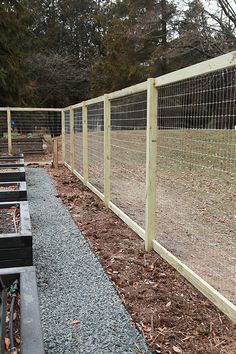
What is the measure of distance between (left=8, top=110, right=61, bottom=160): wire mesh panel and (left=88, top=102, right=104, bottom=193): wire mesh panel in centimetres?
618

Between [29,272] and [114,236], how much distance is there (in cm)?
226

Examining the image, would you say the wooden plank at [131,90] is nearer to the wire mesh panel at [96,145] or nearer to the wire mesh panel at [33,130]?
the wire mesh panel at [96,145]

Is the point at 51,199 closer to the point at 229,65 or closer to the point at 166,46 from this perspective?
the point at 229,65

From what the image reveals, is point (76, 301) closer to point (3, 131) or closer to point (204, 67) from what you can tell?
point (204, 67)

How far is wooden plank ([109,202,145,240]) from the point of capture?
4.26 m

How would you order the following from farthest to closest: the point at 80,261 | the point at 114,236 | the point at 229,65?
1. the point at 114,236
2. the point at 80,261
3. the point at 229,65

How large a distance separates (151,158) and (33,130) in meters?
11.1

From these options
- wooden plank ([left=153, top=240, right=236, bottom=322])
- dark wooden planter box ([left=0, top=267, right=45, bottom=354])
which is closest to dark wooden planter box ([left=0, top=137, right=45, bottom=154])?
wooden plank ([left=153, top=240, right=236, bottom=322])

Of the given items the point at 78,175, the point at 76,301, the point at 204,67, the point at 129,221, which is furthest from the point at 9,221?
the point at 78,175

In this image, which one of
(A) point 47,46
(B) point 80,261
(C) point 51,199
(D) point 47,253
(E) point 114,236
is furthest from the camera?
→ (A) point 47,46

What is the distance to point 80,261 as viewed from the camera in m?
3.66

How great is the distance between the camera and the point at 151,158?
12.4 feet

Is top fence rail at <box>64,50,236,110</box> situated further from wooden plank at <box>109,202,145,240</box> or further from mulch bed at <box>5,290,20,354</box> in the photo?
mulch bed at <box>5,290,20,354</box>

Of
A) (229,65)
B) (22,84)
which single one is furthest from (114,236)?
(22,84)
